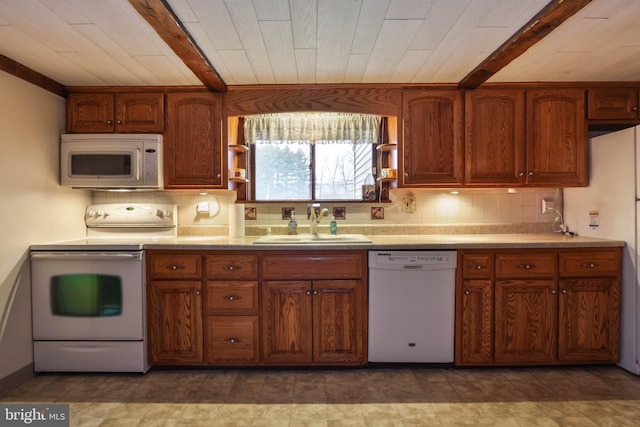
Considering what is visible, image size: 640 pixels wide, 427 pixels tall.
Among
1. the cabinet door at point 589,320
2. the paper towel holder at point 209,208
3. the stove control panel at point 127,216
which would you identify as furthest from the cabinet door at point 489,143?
the stove control panel at point 127,216

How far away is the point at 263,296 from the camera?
246 cm

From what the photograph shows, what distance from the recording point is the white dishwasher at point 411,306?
2.43m

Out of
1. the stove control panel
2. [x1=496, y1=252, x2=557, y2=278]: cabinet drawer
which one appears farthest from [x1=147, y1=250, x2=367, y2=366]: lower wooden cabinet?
[x1=496, y1=252, x2=557, y2=278]: cabinet drawer

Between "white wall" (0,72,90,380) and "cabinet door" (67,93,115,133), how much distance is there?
3.6 inches

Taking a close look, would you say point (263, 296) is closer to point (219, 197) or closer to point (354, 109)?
point (219, 197)

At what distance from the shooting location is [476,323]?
2.46 m

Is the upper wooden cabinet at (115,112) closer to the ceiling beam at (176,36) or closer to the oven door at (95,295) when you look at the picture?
the ceiling beam at (176,36)

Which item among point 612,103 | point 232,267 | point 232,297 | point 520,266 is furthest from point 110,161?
point 612,103

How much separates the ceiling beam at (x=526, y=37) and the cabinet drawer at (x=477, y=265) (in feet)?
3.97

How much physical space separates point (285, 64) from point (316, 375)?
2.02 m

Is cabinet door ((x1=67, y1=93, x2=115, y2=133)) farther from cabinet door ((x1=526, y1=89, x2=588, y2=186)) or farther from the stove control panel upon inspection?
cabinet door ((x1=526, y1=89, x2=588, y2=186))

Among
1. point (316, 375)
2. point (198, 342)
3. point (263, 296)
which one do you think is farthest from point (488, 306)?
point (198, 342)

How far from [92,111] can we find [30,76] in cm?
41

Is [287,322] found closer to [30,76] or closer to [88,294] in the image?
[88,294]
